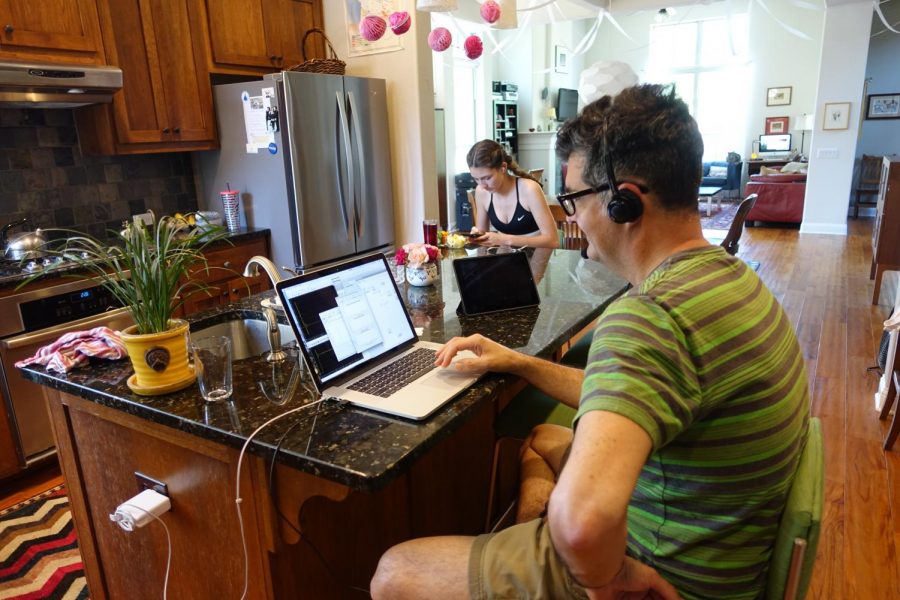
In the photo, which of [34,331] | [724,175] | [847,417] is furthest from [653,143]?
[724,175]

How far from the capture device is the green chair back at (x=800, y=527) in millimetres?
880

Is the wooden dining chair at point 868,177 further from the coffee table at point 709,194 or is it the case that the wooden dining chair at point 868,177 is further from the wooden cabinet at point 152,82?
the wooden cabinet at point 152,82

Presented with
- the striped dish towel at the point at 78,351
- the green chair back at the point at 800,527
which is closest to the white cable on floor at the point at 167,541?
the striped dish towel at the point at 78,351

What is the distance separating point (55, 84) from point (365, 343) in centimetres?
210

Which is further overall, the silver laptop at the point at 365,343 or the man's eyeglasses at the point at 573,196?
the silver laptop at the point at 365,343

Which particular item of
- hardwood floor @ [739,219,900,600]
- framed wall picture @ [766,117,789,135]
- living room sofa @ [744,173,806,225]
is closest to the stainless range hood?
hardwood floor @ [739,219,900,600]

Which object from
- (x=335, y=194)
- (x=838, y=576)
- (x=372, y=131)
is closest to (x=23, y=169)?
(x=335, y=194)

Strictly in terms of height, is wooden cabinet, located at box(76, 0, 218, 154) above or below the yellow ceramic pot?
above

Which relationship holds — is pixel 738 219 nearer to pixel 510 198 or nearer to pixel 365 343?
pixel 510 198

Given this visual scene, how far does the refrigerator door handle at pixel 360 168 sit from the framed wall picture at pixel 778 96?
32.7 feet

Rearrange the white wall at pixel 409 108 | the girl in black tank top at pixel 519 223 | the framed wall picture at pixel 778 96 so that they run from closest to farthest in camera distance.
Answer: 1. the girl in black tank top at pixel 519 223
2. the white wall at pixel 409 108
3. the framed wall picture at pixel 778 96

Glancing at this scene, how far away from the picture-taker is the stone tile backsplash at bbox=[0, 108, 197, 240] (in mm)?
2840

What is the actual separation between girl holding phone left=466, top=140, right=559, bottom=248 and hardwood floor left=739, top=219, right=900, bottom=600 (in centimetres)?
161

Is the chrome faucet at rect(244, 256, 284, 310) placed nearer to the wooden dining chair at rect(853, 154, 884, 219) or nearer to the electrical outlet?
the electrical outlet
